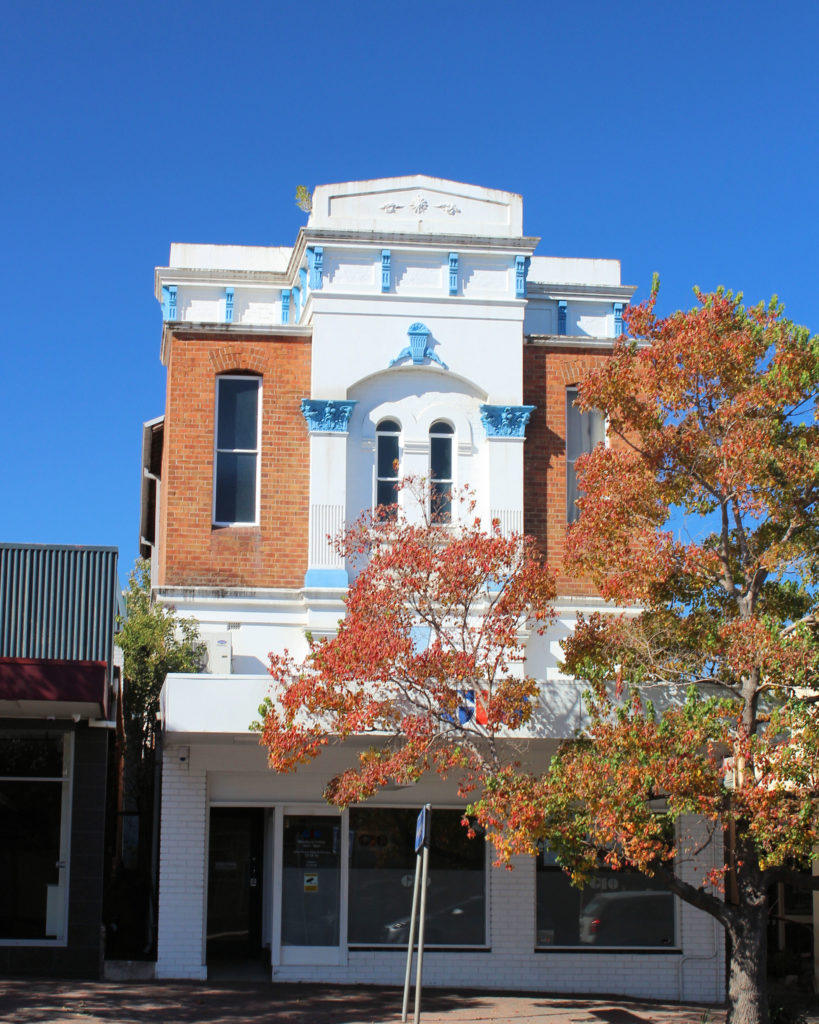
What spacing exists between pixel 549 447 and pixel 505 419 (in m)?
0.93

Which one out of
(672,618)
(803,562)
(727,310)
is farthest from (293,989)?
(727,310)

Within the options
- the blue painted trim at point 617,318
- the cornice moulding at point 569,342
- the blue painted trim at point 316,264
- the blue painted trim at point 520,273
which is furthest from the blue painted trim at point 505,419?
the blue painted trim at point 617,318

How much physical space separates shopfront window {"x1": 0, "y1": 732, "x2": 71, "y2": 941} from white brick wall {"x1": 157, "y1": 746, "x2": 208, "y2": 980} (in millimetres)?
1250

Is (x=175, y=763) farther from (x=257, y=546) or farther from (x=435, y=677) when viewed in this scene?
(x=435, y=677)

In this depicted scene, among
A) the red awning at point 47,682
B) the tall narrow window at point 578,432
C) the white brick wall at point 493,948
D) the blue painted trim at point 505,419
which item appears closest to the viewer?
the red awning at point 47,682

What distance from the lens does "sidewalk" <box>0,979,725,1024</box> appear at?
14.0 m

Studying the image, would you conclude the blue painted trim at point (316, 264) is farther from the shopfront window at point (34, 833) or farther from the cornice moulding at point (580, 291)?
the shopfront window at point (34, 833)

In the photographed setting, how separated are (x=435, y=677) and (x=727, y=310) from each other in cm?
472

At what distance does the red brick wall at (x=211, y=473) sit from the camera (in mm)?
19453

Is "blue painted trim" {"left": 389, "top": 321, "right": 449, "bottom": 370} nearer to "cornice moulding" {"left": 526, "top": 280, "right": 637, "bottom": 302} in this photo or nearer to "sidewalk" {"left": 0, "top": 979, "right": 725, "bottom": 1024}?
"cornice moulding" {"left": 526, "top": 280, "right": 637, "bottom": 302}

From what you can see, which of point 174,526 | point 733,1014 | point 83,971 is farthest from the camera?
point 174,526

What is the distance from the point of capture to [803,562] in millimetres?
13250

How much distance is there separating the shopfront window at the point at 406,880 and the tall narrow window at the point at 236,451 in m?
4.94

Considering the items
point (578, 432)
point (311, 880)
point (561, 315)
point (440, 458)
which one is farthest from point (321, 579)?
point (561, 315)
